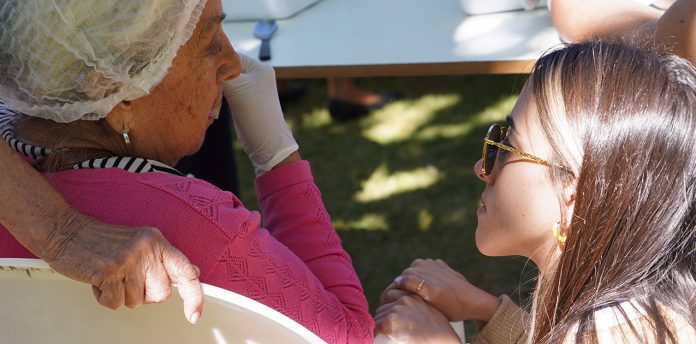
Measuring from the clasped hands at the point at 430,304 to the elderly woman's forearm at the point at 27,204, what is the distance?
77cm

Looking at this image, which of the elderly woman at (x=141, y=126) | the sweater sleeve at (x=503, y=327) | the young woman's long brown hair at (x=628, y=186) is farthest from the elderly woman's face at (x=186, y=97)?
the sweater sleeve at (x=503, y=327)

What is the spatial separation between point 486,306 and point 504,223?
1.09 feet

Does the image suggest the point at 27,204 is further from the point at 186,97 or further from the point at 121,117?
the point at 186,97

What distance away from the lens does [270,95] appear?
196 centimetres

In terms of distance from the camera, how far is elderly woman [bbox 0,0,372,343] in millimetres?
1396

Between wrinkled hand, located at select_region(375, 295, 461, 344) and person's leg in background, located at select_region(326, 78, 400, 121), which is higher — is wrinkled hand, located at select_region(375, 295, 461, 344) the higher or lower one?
the higher one

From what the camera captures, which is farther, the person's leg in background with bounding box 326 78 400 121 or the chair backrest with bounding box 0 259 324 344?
the person's leg in background with bounding box 326 78 400 121

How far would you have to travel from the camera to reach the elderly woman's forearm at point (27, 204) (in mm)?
1322

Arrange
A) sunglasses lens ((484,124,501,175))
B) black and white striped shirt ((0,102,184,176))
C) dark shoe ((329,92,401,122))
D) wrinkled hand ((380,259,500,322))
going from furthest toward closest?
dark shoe ((329,92,401,122))
wrinkled hand ((380,259,500,322))
sunglasses lens ((484,124,501,175))
black and white striped shirt ((0,102,184,176))

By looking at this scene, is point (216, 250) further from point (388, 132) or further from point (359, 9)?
point (388, 132)

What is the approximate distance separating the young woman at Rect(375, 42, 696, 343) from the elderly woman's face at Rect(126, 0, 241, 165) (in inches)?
23.7

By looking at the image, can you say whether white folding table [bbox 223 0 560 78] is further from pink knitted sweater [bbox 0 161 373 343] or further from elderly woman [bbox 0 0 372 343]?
pink knitted sweater [bbox 0 161 373 343]

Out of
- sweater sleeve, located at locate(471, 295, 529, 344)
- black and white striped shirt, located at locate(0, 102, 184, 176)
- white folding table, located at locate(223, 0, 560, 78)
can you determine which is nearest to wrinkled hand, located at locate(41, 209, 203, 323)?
black and white striped shirt, located at locate(0, 102, 184, 176)

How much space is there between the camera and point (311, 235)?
1.86 m
